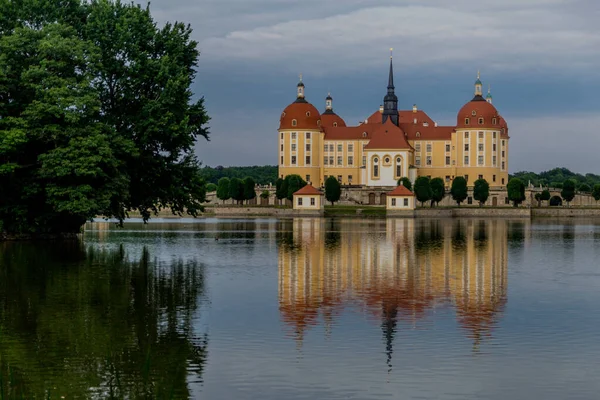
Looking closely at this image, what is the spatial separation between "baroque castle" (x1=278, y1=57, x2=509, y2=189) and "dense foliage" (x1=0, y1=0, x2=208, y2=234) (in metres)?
69.9

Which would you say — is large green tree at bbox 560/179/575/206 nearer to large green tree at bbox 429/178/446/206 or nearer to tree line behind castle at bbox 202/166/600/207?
tree line behind castle at bbox 202/166/600/207

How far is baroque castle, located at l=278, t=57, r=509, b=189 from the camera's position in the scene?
108 metres

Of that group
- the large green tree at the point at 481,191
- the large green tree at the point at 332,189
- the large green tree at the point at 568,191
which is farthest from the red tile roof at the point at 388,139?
the large green tree at the point at 568,191

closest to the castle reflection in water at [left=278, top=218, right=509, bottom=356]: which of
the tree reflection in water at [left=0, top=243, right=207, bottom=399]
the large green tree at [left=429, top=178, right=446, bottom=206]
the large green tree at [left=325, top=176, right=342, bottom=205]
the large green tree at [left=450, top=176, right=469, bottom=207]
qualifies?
the tree reflection in water at [left=0, top=243, right=207, bottom=399]

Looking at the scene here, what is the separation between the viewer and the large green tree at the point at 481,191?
98188mm

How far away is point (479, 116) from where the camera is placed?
109375 mm

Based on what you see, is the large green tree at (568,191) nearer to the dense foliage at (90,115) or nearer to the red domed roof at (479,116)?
the red domed roof at (479,116)

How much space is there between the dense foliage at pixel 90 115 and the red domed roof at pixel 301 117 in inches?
2889

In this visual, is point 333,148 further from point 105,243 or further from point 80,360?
point 80,360

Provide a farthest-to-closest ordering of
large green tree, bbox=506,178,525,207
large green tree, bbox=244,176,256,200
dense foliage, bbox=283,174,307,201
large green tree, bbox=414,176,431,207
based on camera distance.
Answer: large green tree, bbox=244,176,256,200
large green tree, bbox=506,178,525,207
dense foliage, bbox=283,174,307,201
large green tree, bbox=414,176,431,207

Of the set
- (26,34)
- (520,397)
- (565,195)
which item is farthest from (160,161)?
(565,195)

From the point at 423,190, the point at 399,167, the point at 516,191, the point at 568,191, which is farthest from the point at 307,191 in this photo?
the point at 568,191

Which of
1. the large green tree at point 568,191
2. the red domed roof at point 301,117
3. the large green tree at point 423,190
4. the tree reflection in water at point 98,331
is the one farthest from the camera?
the red domed roof at point 301,117

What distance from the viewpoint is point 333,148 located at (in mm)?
114438
